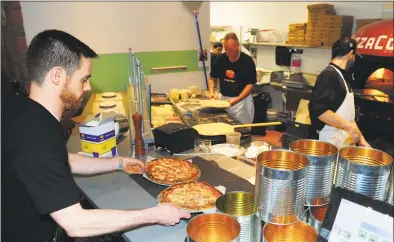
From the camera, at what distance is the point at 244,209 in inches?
52.5

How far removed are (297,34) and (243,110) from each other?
2283 mm

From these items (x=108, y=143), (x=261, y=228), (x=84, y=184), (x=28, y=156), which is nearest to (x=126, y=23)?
(x=108, y=143)

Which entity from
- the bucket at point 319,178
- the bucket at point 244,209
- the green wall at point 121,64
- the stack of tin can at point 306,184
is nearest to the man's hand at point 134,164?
the bucket at point 244,209

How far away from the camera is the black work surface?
1.84 m

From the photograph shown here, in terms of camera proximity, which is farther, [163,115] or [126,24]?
[126,24]

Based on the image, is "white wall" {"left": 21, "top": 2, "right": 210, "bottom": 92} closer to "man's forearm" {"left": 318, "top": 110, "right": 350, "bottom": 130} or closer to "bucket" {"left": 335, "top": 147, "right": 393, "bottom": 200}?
"man's forearm" {"left": 318, "top": 110, "right": 350, "bottom": 130}

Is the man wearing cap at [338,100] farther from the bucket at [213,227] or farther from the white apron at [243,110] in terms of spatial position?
the bucket at [213,227]

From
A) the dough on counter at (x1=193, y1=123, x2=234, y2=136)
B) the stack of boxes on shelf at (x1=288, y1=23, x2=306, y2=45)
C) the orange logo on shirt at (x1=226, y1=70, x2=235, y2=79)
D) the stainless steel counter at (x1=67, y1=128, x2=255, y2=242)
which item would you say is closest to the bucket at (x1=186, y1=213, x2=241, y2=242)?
the stainless steel counter at (x1=67, y1=128, x2=255, y2=242)

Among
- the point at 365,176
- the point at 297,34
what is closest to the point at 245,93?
the point at 297,34

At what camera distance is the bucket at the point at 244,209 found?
3.97 ft

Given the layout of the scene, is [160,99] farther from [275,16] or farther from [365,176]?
[275,16]

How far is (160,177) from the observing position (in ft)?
6.35

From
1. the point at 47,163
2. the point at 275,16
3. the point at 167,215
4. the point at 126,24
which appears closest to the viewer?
the point at 47,163

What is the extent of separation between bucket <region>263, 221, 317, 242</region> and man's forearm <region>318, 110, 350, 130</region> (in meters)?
1.80
